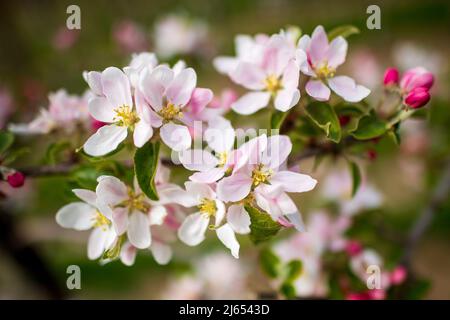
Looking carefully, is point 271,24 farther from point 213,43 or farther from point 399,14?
point 213,43

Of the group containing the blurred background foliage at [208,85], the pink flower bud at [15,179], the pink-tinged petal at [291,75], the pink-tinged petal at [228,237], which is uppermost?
the blurred background foliage at [208,85]

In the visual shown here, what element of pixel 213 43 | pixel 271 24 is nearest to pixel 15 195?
pixel 213 43

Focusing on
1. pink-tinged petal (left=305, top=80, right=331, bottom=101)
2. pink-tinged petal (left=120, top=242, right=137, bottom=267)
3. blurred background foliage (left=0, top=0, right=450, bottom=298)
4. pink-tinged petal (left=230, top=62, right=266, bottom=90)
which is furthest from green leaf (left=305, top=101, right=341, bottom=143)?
→ pink-tinged petal (left=120, top=242, right=137, bottom=267)

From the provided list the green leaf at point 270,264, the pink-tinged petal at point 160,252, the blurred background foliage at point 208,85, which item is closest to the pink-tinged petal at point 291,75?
the blurred background foliage at point 208,85

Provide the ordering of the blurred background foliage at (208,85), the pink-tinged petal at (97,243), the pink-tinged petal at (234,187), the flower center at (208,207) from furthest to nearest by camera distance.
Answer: the blurred background foliage at (208,85) → the pink-tinged petal at (97,243) → the flower center at (208,207) → the pink-tinged petal at (234,187)

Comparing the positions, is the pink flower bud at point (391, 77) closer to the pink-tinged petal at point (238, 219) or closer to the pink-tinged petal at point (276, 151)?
the pink-tinged petal at point (276, 151)

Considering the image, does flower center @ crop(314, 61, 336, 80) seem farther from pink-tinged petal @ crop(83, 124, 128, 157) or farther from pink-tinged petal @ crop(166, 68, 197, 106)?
pink-tinged petal @ crop(83, 124, 128, 157)

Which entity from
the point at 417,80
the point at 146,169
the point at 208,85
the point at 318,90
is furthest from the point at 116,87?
the point at 208,85
